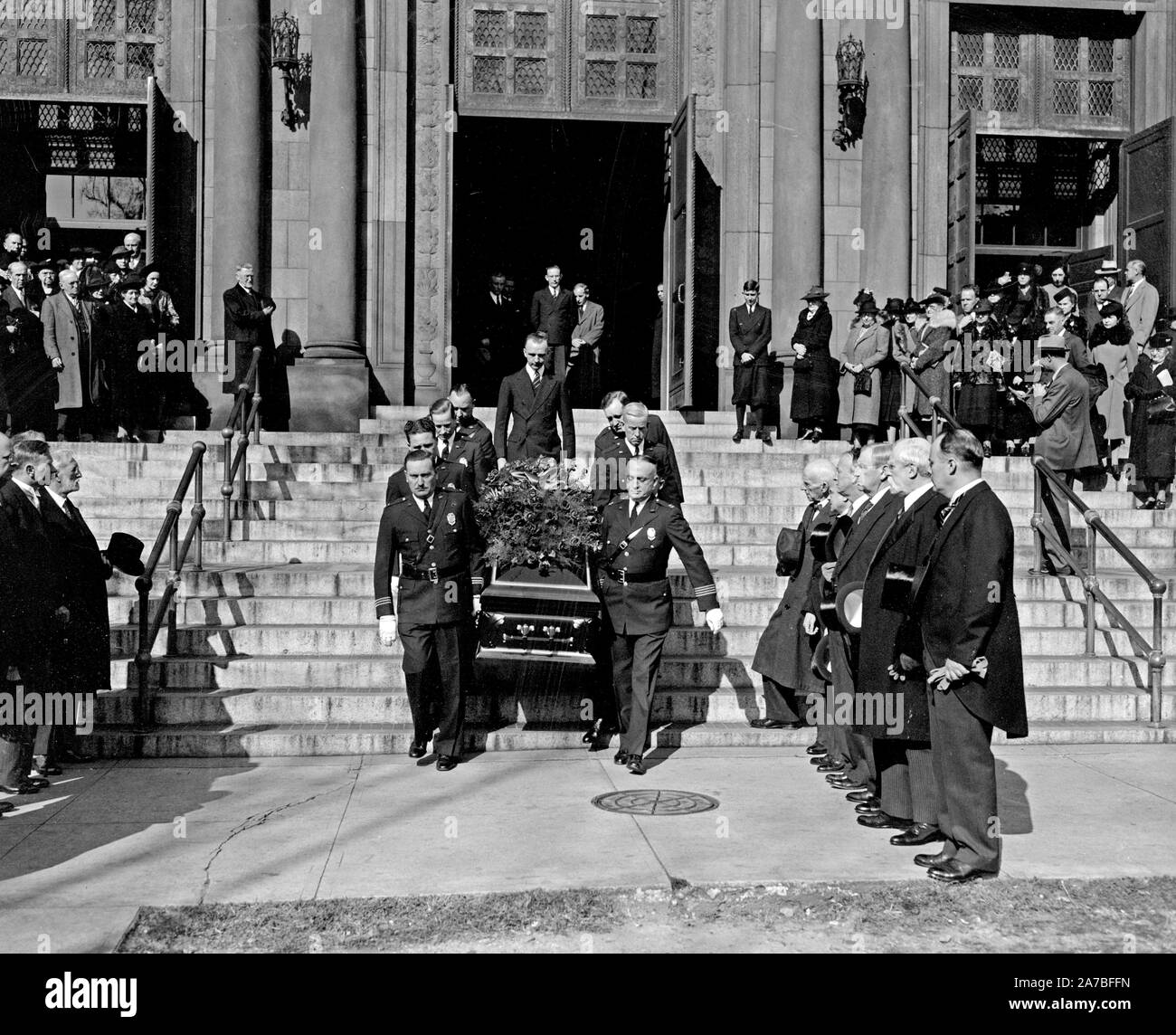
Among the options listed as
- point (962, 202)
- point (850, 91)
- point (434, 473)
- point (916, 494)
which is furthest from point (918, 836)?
point (850, 91)

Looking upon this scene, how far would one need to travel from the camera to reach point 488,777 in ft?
27.2

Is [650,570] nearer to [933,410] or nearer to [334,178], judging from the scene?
[933,410]

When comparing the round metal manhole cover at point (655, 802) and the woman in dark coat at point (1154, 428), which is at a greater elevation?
the woman in dark coat at point (1154, 428)

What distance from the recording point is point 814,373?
15445 millimetres

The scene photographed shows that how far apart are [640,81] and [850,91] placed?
2843mm

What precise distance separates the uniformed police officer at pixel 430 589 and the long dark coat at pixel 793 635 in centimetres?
219

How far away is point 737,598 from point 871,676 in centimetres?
430

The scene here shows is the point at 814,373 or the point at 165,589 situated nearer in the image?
the point at 165,589

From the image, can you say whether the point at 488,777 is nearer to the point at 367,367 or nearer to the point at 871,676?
the point at 871,676

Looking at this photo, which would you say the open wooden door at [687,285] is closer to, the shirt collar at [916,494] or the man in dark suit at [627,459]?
the man in dark suit at [627,459]

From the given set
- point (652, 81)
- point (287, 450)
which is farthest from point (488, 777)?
point (652, 81)

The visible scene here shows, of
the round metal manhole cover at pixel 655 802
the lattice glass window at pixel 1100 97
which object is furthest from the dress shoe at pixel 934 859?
the lattice glass window at pixel 1100 97

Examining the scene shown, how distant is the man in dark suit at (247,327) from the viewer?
1558 centimetres

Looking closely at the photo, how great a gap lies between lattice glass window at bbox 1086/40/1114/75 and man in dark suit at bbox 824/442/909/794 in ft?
45.2
